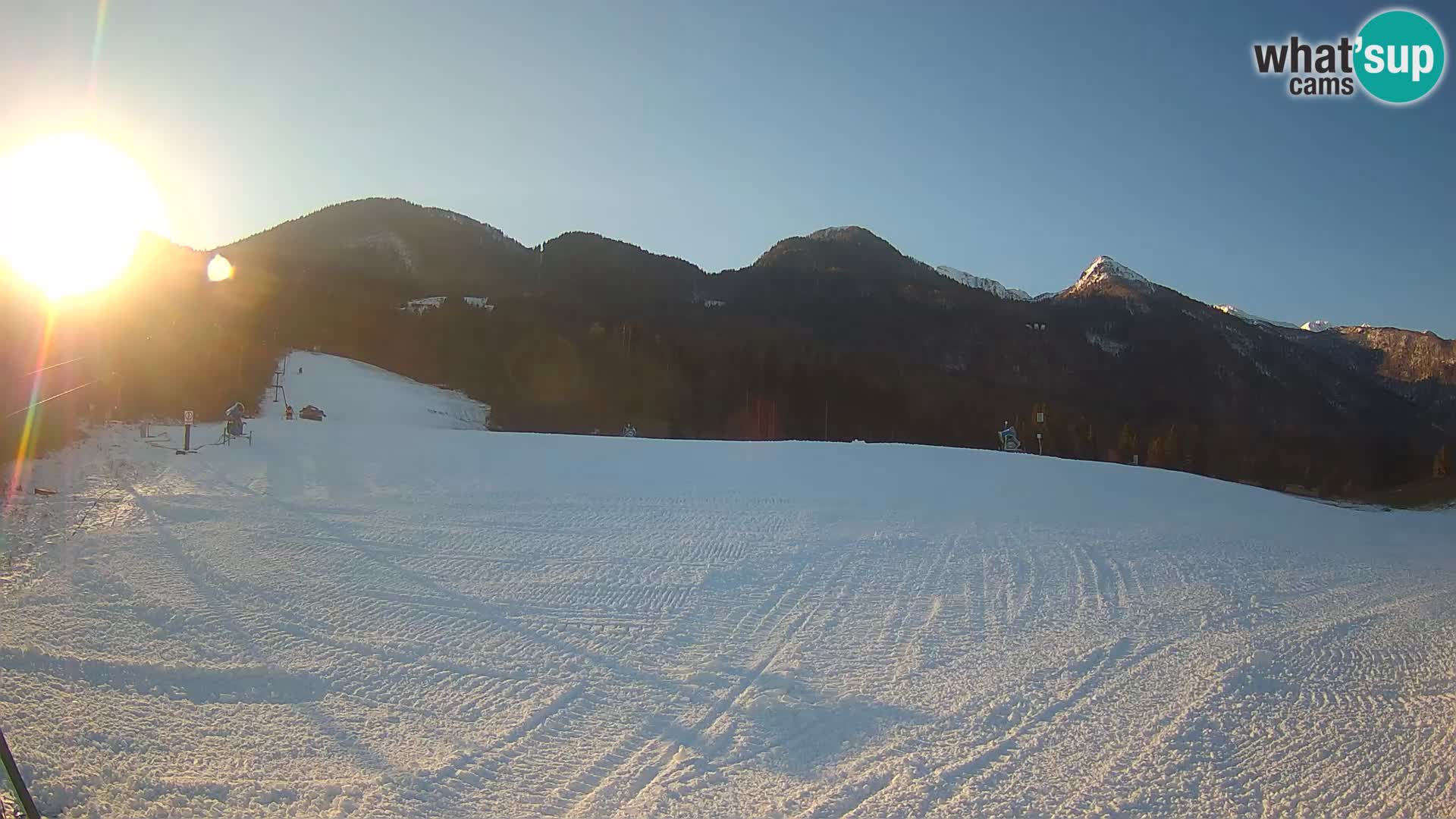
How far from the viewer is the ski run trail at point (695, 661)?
4020 millimetres

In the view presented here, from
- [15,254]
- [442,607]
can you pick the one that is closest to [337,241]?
[15,254]

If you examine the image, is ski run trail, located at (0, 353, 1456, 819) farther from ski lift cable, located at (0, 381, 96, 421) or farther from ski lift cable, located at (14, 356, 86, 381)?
ski lift cable, located at (14, 356, 86, 381)

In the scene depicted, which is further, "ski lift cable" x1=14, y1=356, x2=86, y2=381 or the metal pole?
"ski lift cable" x1=14, y1=356, x2=86, y2=381

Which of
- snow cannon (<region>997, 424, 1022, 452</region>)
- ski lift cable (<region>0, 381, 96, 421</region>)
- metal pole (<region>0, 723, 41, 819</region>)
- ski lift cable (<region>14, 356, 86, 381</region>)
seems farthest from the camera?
snow cannon (<region>997, 424, 1022, 452</region>)

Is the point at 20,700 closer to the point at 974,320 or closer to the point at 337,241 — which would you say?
the point at 974,320

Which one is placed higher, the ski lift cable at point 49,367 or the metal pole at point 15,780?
the ski lift cable at point 49,367

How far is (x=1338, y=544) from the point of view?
39.7ft

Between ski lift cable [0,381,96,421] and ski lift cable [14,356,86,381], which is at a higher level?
ski lift cable [14,356,86,381]

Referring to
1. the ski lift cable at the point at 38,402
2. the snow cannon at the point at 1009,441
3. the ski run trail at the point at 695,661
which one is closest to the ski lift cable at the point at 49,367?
the ski lift cable at the point at 38,402

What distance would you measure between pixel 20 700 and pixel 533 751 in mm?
3118

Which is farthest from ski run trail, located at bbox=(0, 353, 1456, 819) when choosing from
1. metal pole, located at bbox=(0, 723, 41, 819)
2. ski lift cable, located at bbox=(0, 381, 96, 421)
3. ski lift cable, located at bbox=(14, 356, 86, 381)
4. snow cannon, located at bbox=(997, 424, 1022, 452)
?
snow cannon, located at bbox=(997, 424, 1022, 452)

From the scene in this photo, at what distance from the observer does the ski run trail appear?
4.02 m

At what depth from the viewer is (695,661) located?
5.72 m

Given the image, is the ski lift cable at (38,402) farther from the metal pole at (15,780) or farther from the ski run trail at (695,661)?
the metal pole at (15,780)
